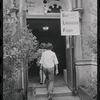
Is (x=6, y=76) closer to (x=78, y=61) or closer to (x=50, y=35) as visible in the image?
(x=78, y=61)

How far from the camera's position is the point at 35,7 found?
732 centimetres

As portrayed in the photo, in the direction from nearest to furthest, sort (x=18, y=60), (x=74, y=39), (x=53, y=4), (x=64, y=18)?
1. (x=18, y=60)
2. (x=64, y=18)
3. (x=74, y=39)
4. (x=53, y=4)

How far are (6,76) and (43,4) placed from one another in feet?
13.5

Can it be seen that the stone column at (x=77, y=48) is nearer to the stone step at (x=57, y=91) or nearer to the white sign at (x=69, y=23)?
the stone step at (x=57, y=91)

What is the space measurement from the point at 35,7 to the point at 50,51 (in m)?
2.34

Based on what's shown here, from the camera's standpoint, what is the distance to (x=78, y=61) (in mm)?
6938

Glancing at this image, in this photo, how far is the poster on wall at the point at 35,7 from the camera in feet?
23.8

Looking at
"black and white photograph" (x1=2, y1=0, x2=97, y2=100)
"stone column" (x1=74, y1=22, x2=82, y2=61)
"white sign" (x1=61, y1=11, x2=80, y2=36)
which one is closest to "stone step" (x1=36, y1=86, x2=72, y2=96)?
"black and white photograph" (x1=2, y1=0, x2=97, y2=100)

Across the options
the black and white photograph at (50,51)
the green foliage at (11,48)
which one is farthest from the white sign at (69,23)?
the green foliage at (11,48)

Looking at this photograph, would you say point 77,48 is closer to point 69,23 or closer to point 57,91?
point 57,91

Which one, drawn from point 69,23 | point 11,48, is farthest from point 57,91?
point 11,48

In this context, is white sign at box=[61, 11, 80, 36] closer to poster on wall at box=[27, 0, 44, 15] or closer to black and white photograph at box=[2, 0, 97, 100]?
black and white photograph at box=[2, 0, 97, 100]

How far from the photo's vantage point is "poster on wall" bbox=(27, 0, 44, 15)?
7266mm

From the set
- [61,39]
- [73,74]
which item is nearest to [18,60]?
[73,74]
